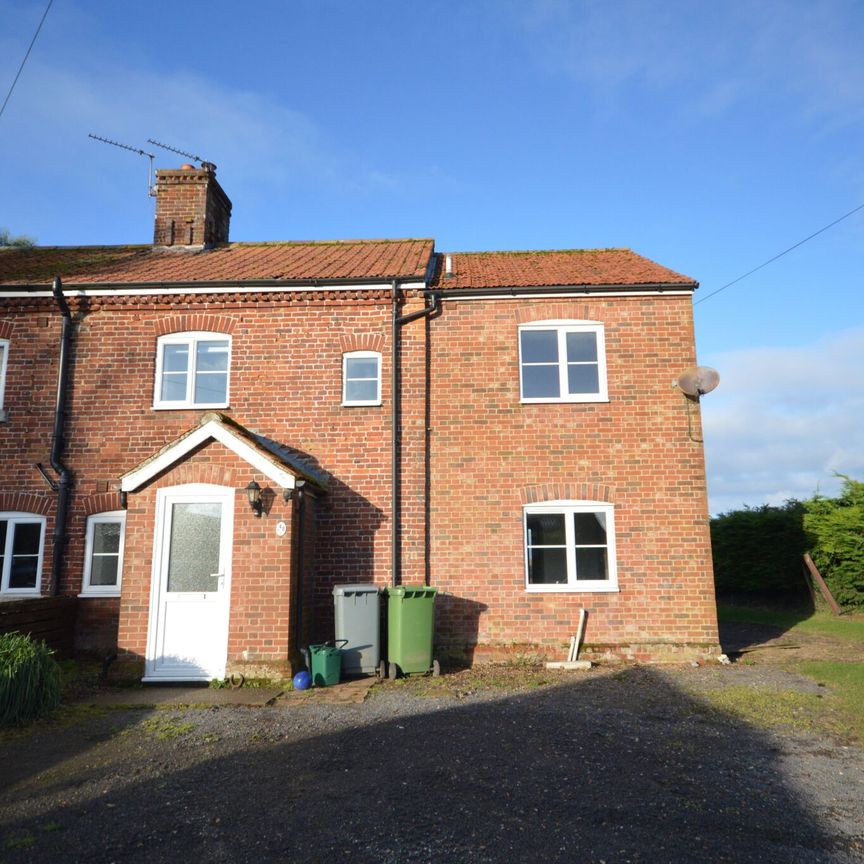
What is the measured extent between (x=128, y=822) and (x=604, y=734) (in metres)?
4.47

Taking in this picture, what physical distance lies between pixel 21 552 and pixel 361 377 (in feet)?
20.9

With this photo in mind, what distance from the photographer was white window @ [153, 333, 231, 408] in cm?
1196

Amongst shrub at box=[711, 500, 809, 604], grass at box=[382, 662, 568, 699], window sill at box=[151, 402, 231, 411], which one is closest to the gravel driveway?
grass at box=[382, 662, 568, 699]

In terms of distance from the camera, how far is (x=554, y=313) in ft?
39.3

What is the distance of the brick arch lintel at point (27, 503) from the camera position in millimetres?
11453

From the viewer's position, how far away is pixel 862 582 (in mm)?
15992

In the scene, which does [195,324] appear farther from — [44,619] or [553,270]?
[553,270]

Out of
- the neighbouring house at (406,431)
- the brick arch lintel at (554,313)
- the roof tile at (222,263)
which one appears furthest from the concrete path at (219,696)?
the roof tile at (222,263)

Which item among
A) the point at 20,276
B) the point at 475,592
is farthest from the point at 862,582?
the point at 20,276

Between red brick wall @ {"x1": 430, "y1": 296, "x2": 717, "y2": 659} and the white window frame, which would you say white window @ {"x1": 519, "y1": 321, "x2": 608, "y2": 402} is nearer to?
red brick wall @ {"x1": 430, "y1": 296, "x2": 717, "y2": 659}

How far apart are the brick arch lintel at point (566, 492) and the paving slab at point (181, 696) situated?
4885 mm

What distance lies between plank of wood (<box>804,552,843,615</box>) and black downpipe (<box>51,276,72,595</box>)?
16.2 metres

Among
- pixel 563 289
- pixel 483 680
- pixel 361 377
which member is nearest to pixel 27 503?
pixel 361 377

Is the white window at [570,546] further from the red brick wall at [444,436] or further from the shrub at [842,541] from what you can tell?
the shrub at [842,541]
